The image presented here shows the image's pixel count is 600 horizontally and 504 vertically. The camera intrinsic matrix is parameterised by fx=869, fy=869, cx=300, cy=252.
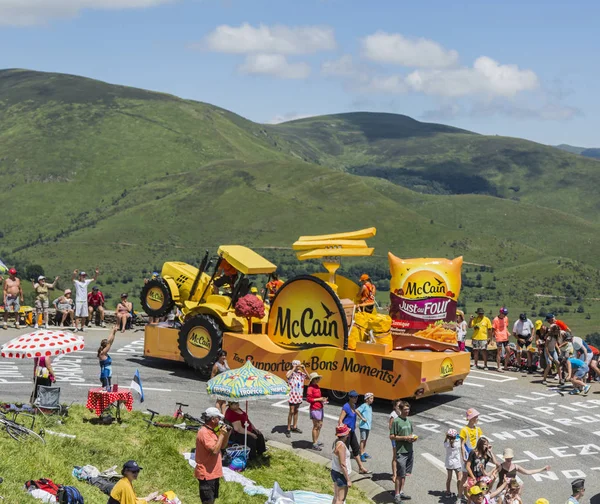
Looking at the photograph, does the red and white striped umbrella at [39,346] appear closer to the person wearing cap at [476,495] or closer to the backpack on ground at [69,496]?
the backpack on ground at [69,496]

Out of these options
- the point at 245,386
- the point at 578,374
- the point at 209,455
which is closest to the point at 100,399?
the point at 245,386

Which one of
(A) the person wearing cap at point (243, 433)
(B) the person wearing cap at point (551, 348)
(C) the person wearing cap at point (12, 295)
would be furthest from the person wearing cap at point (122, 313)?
(A) the person wearing cap at point (243, 433)

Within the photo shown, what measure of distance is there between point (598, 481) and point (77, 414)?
381 inches

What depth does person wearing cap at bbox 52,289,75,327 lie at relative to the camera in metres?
28.8

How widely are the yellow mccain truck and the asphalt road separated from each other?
75 cm

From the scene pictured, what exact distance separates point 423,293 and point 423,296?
8 centimetres

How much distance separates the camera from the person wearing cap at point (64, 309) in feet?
94.5

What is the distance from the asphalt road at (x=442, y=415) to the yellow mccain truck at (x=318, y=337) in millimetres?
755

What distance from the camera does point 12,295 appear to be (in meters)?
27.1

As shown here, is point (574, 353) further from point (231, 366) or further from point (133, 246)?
point (133, 246)

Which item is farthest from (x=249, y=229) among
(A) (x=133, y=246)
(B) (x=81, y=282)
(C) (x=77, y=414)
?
(C) (x=77, y=414)

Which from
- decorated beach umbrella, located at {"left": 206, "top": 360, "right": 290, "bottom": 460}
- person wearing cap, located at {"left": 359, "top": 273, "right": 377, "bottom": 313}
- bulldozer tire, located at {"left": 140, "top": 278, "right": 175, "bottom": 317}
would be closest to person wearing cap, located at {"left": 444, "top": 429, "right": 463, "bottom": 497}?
decorated beach umbrella, located at {"left": 206, "top": 360, "right": 290, "bottom": 460}

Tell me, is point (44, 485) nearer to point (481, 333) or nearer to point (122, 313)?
point (481, 333)

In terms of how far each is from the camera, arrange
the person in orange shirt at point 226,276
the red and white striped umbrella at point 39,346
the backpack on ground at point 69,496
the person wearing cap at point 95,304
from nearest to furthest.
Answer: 1. the backpack on ground at point 69,496
2. the red and white striped umbrella at point 39,346
3. the person in orange shirt at point 226,276
4. the person wearing cap at point 95,304
